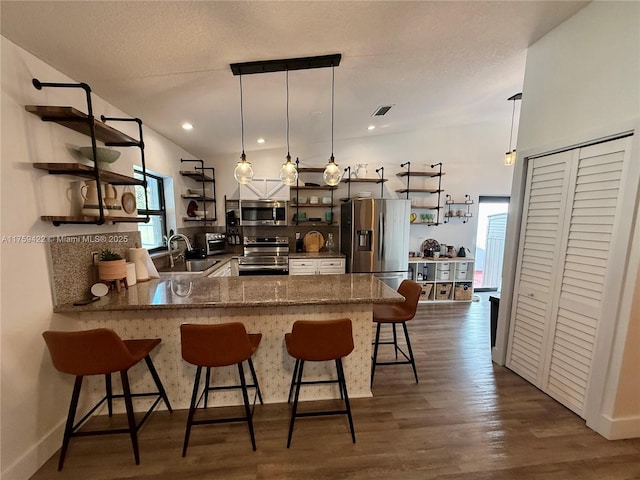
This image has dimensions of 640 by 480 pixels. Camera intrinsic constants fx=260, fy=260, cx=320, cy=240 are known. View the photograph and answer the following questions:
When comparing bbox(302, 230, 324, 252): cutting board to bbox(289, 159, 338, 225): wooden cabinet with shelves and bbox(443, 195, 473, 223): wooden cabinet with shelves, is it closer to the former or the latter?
bbox(289, 159, 338, 225): wooden cabinet with shelves

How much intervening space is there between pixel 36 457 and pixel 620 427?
3765mm

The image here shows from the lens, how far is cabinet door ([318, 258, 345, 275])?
4301 millimetres

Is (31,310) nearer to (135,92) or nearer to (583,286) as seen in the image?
(135,92)

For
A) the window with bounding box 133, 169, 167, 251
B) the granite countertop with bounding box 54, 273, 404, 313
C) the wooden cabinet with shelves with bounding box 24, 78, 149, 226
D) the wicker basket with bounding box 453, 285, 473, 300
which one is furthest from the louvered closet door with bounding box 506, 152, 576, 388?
the window with bounding box 133, 169, 167, 251

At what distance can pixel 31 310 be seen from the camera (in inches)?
60.9

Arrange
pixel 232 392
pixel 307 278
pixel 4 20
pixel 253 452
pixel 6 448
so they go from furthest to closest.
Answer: pixel 307 278
pixel 232 392
pixel 253 452
pixel 6 448
pixel 4 20

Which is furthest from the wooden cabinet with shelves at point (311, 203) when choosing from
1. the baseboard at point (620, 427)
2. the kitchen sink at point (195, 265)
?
the baseboard at point (620, 427)

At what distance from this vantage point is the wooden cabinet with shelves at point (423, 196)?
4.75m

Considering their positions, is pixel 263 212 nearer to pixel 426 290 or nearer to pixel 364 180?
pixel 364 180

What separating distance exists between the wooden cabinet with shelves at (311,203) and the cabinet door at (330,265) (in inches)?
30.7

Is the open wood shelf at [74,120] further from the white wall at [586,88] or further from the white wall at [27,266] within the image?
the white wall at [586,88]

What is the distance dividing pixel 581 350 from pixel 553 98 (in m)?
1.99

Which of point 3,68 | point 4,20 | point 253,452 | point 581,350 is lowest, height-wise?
point 253,452

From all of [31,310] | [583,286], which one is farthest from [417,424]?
[31,310]
